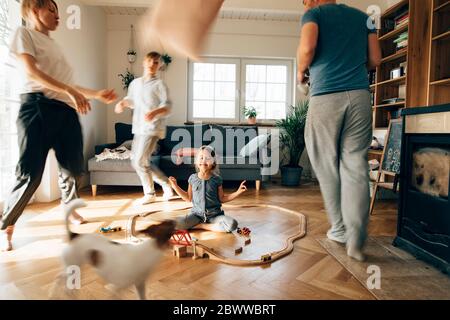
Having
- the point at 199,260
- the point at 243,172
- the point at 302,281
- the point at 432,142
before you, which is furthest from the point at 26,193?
the point at 243,172

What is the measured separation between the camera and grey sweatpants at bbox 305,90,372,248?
138cm

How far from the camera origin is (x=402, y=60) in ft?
11.6

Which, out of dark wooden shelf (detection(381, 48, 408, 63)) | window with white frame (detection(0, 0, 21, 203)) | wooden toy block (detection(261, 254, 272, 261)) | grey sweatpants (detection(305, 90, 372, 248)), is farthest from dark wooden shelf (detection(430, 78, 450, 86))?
window with white frame (detection(0, 0, 21, 203))

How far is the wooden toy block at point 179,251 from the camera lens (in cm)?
165

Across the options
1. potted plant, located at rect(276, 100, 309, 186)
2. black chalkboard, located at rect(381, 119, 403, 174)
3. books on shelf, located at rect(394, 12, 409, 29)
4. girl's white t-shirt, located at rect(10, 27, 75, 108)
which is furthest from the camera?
potted plant, located at rect(276, 100, 309, 186)

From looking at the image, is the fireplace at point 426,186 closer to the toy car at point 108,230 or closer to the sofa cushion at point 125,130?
the sofa cushion at point 125,130

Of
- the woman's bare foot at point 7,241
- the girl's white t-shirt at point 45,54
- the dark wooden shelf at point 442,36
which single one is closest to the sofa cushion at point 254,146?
the dark wooden shelf at point 442,36

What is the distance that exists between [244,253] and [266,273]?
12.3 inches

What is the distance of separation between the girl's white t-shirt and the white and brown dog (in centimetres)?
30

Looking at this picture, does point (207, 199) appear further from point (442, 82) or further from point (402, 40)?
point (402, 40)

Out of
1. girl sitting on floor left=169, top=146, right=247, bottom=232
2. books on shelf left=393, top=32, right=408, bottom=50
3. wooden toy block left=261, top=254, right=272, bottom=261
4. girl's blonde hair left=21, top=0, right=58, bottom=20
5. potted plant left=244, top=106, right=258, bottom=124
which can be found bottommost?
wooden toy block left=261, top=254, right=272, bottom=261

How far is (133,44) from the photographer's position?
364 millimetres

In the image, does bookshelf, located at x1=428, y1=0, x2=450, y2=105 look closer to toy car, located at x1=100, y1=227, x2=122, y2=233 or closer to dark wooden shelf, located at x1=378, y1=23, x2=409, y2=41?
dark wooden shelf, located at x1=378, y1=23, x2=409, y2=41

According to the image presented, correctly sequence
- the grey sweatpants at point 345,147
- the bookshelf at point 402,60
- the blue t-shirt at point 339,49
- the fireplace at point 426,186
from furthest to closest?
the bookshelf at point 402,60 → the fireplace at point 426,186 → the grey sweatpants at point 345,147 → the blue t-shirt at point 339,49
